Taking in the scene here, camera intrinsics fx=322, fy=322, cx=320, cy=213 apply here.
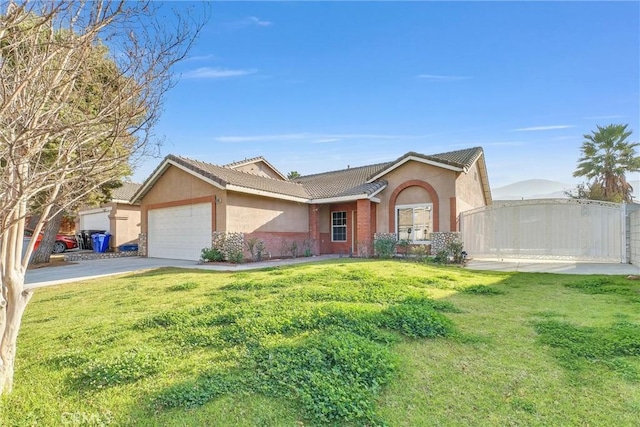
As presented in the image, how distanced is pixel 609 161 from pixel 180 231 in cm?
3450

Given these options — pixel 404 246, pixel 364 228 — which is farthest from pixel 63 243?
pixel 404 246

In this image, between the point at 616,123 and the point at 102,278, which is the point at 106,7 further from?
the point at 616,123

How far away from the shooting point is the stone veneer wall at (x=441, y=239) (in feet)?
52.5

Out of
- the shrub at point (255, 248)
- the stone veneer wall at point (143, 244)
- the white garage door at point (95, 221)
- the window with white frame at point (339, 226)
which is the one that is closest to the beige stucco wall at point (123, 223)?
the white garage door at point (95, 221)

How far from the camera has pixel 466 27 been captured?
39.9 ft

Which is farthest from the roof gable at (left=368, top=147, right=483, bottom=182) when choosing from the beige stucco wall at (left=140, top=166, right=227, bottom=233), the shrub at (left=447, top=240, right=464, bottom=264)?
the beige stucco wall at (left=140, top=166, right=227, bottom=233)

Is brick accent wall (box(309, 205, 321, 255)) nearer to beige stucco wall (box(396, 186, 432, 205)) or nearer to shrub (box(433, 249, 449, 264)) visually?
beige stucco wall (box(396, 186, 432, 205))

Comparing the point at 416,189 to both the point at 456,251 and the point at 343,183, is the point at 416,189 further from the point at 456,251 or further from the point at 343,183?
the point at 343,183

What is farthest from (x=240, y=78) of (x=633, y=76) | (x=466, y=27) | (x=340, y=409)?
(x=633, y=76)

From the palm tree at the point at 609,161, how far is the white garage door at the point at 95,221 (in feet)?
131

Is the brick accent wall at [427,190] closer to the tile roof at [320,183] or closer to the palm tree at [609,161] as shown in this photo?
the tile roof at [320,183]

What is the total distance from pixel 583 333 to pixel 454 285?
13.0 feet

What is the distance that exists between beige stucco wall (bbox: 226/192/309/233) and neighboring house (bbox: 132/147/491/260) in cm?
5

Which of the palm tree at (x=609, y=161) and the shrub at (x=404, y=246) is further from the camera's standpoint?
the palm tree at (x=609, y=161)
